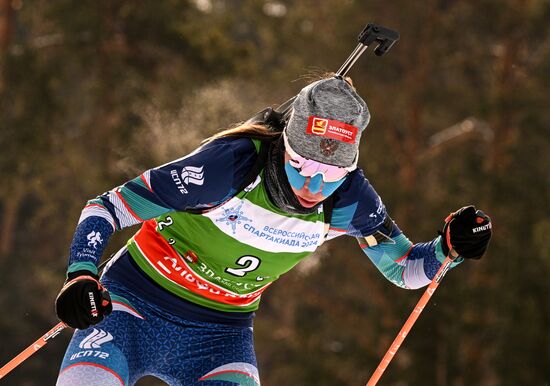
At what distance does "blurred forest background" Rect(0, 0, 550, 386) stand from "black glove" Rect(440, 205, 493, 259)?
953cm

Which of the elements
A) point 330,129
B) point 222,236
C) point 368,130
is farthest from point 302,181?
point 368,130

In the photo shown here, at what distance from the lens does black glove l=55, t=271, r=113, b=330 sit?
2986 millimetres

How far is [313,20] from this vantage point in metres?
17.4

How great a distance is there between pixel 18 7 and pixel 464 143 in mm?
8597

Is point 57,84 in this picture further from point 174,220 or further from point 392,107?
point 174,220

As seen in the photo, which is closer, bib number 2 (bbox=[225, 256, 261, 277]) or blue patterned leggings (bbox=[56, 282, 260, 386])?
blue patterned leggings (bbox=[56, 282, 260, 386])

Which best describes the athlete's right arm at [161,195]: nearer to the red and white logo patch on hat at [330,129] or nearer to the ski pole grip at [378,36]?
the red and white logo patch on hat at [330,129]

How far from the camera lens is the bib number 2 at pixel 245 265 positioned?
3.61 meters

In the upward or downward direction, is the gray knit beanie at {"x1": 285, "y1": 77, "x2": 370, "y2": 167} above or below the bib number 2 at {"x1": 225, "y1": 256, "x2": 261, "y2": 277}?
above

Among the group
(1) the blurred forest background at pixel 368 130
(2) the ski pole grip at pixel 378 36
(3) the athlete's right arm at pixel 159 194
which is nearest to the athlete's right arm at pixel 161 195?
(3) the athlete's right arm at pixel 159 194

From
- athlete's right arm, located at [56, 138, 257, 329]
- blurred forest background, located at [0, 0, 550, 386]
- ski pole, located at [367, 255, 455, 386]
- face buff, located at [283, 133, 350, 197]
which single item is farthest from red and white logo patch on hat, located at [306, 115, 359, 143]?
blurred forest background, located at [0, 0, 550, 386]

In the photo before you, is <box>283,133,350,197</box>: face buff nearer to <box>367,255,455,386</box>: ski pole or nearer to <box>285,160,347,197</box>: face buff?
<box>285,160,347,197</box>: face buff

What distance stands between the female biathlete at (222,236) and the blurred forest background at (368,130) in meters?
9.78

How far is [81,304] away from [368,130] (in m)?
13.1
